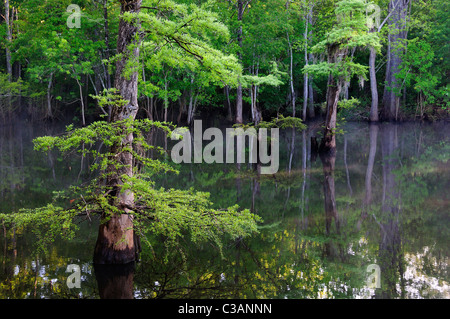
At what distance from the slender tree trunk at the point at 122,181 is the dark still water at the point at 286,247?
272mm

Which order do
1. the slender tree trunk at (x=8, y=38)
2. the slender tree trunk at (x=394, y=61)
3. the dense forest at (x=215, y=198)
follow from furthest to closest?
the slender tree trunk at (x=8, y=38) → the slender tree trunk at (x=394, y=61) → the dense forest at (x=215, y=198)

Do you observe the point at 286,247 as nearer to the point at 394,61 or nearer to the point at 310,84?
the point at 310,84

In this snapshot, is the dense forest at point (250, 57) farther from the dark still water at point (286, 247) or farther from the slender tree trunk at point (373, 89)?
the dark still water at point (286, 247)

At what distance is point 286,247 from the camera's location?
22.1ft

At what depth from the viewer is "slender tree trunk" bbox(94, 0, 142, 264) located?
6.07 metres

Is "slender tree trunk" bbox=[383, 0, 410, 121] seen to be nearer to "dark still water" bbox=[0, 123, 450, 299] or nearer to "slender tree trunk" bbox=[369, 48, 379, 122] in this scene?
"slender tree trunk" bbox=[369, 48, 379, 122]

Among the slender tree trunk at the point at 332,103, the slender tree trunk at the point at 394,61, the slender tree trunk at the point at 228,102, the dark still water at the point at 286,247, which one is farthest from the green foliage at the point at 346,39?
the slender tree trunk at the point at 228,102

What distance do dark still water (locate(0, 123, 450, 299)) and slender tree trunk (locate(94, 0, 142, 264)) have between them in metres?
0.27

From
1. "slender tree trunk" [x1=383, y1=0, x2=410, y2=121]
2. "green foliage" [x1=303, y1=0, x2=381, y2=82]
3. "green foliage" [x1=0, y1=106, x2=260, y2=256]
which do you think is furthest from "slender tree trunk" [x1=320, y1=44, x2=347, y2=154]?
"slender tree trunk" [x1=383, y1=0, x2=410, y2=121]

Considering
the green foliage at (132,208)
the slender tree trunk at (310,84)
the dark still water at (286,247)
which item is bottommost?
the dark still water at (286,247)

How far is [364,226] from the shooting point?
305 inches

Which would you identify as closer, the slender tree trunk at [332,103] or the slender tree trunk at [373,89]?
the slender tree trunk at [332,103]

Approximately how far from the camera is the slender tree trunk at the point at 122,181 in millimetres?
6066
